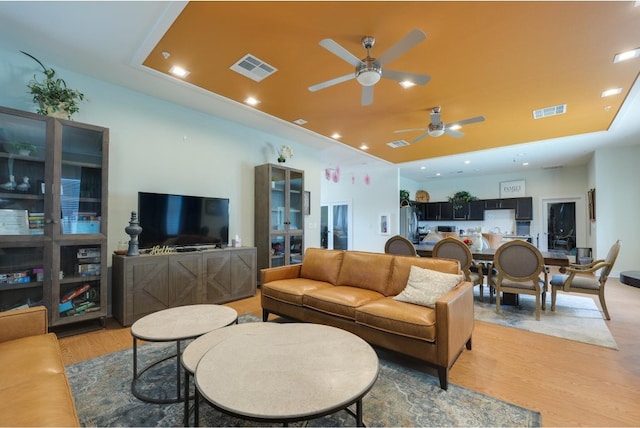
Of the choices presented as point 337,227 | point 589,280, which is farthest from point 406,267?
point 337,227

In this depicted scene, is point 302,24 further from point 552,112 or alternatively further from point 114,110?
point 552,112

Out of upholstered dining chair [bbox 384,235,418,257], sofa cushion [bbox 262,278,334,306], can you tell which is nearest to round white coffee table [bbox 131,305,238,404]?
sofa cushion [bbox 262,278,334,306]

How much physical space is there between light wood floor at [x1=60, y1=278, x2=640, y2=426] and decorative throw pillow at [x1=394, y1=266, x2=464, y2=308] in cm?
60

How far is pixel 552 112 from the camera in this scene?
4.33 metres

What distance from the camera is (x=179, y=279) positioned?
3.68 m

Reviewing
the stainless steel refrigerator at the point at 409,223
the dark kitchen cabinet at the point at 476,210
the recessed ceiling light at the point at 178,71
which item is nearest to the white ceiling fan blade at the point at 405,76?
the recessed ceiling light at the point at 178,71

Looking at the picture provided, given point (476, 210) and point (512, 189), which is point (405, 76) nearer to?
point (476, 210)

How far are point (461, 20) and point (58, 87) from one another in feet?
13.1

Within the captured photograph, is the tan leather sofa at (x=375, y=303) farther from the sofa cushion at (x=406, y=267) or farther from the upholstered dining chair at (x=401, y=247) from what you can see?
the upholstered dining chair at (x=401, y=247)

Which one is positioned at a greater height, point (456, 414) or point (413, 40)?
point (413, 40)

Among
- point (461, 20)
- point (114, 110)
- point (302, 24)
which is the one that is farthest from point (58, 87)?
point (461, 20)

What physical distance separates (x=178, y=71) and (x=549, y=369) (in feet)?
15.3

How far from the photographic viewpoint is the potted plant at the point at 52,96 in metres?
2.91

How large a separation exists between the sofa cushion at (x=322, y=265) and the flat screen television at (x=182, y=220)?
5.04ft
